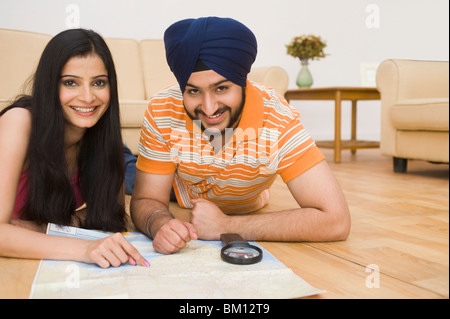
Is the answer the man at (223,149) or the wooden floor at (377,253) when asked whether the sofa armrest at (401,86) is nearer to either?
the wooden floor at (377,253)

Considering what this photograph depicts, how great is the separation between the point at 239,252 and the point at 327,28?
404 centimetres

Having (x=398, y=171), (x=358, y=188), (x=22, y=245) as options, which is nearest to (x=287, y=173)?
(x=22, y=245)

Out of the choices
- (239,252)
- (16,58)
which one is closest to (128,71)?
(16,58)

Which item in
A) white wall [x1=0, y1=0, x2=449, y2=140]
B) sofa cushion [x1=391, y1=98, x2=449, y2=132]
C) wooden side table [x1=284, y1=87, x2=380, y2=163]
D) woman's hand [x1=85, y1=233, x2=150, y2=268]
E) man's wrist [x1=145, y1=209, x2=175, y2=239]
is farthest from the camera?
white wall [x1=0, y1=0, x2=449, y2=140]

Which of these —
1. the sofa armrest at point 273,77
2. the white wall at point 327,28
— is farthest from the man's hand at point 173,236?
the white wall at point 327,28

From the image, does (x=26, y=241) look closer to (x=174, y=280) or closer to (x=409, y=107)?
(x=174, y=280)

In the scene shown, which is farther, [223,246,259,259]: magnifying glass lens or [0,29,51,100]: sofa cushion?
[0,29,51,100]: sofa cushion

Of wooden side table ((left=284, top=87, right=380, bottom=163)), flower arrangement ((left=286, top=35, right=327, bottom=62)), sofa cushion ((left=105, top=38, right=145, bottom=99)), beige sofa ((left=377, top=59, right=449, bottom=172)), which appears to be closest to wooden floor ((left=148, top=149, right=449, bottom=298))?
beige sofa ((left=377, top=59, right=449, bottom=172))

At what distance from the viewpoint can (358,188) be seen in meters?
2.32

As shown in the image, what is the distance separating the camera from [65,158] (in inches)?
51.4

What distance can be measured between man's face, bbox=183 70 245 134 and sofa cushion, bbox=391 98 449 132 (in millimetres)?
1647

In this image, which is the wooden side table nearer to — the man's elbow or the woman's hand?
the man's elbow

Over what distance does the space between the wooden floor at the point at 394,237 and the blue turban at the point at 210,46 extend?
0.51 m

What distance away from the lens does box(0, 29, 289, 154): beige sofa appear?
276 cm
